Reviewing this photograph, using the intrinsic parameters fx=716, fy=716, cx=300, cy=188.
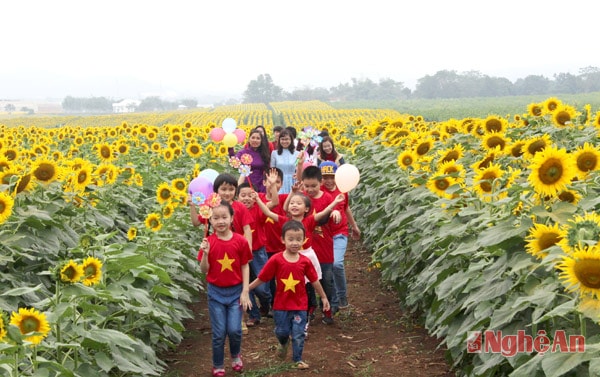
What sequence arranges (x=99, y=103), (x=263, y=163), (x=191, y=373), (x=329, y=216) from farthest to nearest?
(x=99, y=103), (x=263, y=163), (x=329, y=216), (x=191, y=373)

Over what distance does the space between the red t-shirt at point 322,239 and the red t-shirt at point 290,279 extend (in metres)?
1.17

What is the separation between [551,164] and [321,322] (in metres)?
3.72

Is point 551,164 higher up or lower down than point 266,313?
higher up

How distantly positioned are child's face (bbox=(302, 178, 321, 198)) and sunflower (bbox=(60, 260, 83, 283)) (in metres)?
3.43

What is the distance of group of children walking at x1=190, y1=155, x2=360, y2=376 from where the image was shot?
18.7ft

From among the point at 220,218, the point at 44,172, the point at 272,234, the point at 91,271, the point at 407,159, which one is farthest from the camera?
the point at 407,159

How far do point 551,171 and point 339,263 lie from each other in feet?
11.7

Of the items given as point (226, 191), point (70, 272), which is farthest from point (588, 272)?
point (226, 191)

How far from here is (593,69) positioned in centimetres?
10712

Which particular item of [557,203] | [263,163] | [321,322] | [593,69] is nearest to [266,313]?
[321,322]

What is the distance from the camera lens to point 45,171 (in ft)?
20.4

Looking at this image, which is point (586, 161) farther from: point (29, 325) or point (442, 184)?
point (29, 325)

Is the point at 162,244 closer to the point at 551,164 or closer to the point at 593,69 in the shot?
the point at 551,164

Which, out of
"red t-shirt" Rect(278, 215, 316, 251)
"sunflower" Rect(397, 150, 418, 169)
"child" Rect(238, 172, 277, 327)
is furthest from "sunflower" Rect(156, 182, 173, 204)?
"sunflower" Rect(397, 150, 418, 169)
